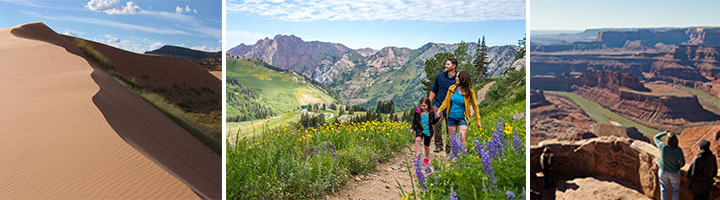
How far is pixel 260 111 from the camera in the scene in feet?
14.3

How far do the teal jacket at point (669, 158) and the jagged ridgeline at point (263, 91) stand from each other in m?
3.30

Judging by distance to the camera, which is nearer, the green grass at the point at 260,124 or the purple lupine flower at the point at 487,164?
the purple lupine flower at the point at 487,164

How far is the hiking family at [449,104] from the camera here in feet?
12.1

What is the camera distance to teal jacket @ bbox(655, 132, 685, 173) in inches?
145

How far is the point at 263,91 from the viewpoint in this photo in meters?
4.37

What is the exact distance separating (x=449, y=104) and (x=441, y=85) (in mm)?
195

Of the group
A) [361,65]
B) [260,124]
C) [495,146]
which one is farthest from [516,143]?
[260,124]

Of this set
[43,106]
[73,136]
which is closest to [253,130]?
[73,136]

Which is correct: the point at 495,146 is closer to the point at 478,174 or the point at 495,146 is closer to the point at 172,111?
the point at 478,174

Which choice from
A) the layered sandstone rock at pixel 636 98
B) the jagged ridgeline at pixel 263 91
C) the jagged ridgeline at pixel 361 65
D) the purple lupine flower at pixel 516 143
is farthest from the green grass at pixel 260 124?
the layered sandstone rock at pixel 636 98

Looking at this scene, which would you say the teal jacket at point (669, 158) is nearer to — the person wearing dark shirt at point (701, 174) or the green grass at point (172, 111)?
the person wearing dark shirt at point (701, 174)

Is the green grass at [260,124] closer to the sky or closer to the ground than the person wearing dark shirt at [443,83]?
closer to the ground

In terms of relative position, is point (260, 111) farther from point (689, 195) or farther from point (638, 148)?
point (689, 195)

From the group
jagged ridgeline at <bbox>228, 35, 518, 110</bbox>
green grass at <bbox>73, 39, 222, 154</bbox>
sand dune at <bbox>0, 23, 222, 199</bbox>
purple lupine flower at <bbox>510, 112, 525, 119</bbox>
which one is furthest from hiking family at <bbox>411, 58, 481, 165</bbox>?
green grass at <bbox>73, 39, 222, 154</bbox>
